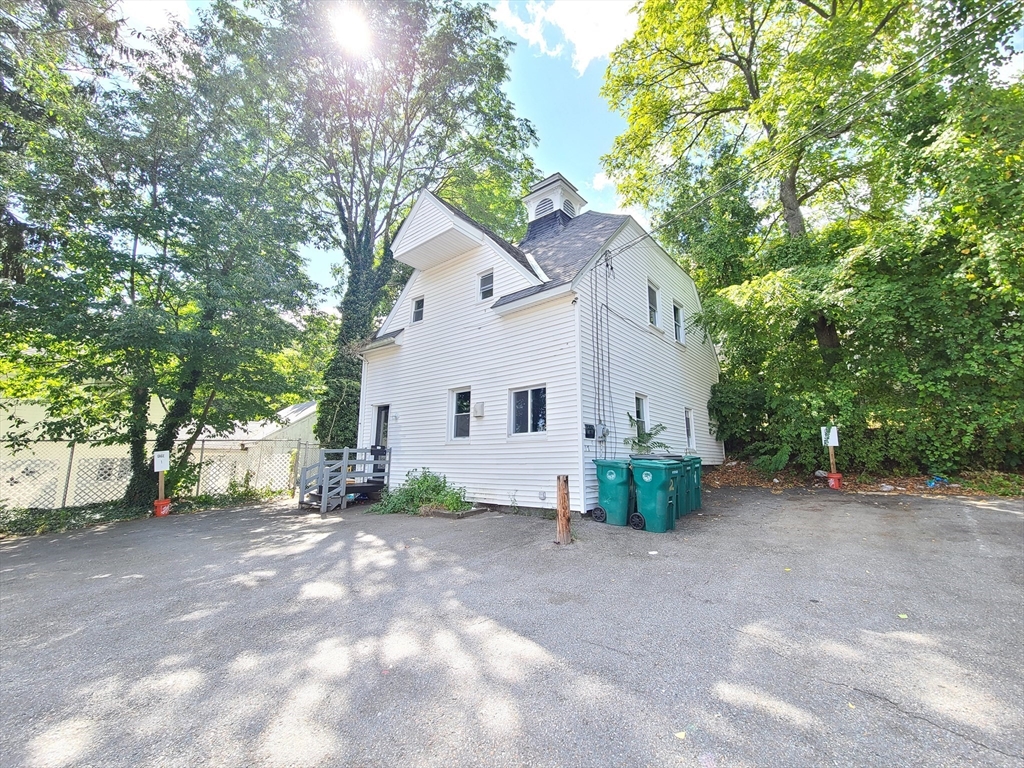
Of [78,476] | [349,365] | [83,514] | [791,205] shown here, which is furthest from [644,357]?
[78,476]

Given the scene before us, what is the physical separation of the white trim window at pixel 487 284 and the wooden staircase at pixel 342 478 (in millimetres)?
5086

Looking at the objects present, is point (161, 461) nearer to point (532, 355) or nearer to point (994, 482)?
point (532, 355)

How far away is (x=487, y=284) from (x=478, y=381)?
8.35 feet

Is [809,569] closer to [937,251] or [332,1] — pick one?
[937,251]

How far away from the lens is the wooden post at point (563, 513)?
19.4ft

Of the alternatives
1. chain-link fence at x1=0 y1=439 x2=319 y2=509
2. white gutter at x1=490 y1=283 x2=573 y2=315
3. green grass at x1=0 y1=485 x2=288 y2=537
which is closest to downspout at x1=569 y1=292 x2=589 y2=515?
white gutter at x1=490 y1=283 x2=573 y2=315

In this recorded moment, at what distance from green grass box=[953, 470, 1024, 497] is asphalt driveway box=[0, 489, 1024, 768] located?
9.74 feet

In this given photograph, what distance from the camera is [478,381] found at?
948cm

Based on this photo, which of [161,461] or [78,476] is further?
[78,476]

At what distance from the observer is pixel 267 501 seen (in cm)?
1210

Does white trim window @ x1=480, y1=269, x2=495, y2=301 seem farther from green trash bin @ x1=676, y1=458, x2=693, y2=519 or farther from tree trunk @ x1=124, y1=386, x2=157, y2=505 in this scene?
tree trunk @ x1=124, y1=386, x2=157, y2=505

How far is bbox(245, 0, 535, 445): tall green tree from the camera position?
14180mm

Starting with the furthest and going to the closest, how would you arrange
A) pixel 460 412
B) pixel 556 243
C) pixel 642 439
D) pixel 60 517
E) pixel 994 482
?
pixel 556 243
pixel 460 412
pixel 642 439
pixel 60 517
pixel 994 482

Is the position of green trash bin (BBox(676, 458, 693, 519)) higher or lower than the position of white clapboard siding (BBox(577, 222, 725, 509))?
lower
